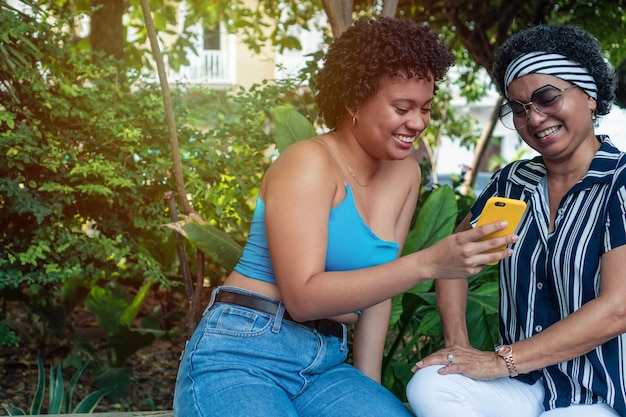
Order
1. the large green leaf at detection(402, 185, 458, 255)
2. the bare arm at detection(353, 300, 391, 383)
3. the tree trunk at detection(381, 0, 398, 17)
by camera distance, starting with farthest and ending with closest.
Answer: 1. the tree trunk at detection(381, 0, 398, 17)
2. the large green leaf at detection(402, 185, 458, 255)
3. the bare arm at detection(353, 300, 391, 383)

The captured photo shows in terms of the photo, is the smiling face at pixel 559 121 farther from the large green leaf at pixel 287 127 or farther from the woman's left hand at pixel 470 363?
the large green leaf at pixel 287 127

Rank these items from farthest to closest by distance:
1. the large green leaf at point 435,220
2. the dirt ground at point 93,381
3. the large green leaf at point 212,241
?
the dirt ground at point 93,381 < the large green leaf at point 435,220 < the large green leaf at point 212,241

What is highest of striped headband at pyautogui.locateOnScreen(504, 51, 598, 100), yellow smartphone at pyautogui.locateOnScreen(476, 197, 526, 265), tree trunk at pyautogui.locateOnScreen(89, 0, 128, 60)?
tree trunk at pyautogui.locateOnScreen(89, 0, 128, 60)

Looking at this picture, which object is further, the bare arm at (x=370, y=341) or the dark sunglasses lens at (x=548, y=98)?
the bare arm at (x=370, y=341)

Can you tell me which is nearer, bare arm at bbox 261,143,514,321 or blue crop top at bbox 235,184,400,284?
bare arm at bbox 261,143,514,321

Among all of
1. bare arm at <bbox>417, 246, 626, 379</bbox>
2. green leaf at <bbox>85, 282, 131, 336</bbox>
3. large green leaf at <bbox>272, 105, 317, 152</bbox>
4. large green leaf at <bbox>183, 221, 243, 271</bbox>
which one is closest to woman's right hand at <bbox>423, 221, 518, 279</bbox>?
bare arm at <bbox>417, 246, 626, 379</bbox>

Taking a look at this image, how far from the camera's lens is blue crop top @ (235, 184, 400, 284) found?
2328 millimetres

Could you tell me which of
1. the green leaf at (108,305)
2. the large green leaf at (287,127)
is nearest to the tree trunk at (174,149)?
the large green leaf at (287,127)

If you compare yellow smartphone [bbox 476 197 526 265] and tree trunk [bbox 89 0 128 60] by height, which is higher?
tree trunk [bbox 89 0 128 60]

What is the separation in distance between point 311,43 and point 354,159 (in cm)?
1848

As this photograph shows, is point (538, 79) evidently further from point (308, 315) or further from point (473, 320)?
point (473, 320)

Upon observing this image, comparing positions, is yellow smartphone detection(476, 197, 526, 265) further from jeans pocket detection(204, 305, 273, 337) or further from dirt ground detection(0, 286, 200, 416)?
dirt ground detection(0, 286, 200, 416)

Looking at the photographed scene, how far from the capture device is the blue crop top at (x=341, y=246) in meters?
2.33

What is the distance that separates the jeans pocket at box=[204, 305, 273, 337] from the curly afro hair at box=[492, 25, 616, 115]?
109 centimetres
